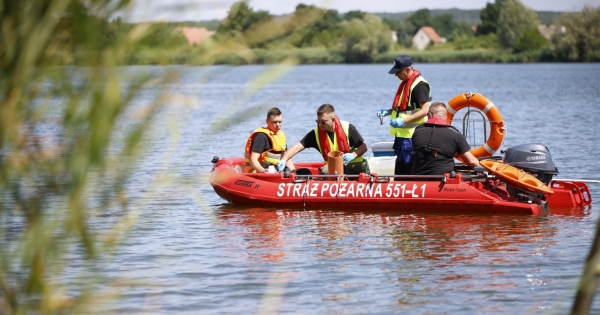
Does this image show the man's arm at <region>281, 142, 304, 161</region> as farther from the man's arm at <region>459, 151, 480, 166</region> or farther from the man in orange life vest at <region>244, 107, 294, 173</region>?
the man's arm at <region>459, 151, 480, 166</region>

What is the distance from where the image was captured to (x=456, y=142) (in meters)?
10.3

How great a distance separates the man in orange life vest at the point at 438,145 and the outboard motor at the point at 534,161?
0.43 m

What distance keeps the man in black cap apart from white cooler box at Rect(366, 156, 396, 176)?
0.36m

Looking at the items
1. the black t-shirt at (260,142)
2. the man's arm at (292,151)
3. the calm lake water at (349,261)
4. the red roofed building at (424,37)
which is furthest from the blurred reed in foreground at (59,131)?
the red roofed building at (424,37)

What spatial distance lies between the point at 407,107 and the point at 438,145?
2.36 ft

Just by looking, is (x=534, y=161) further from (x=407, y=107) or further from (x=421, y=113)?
(x=407, y=107)

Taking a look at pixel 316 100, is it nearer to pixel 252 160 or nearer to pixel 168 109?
pixel 252 160

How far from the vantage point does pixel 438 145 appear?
1030 centimetres

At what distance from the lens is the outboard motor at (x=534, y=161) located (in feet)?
33.5

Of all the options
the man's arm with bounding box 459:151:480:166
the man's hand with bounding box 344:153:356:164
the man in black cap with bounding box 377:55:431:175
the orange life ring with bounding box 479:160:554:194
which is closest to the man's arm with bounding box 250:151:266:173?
the man's hand with bounding box 344:153:356:164

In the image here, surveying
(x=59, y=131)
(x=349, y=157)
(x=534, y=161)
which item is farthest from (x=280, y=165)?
(x=59, y=131)

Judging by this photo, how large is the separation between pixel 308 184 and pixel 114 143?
8.60m

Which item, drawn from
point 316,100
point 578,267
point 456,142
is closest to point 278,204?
point 456,142

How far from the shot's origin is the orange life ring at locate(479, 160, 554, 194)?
1003 centimetres
